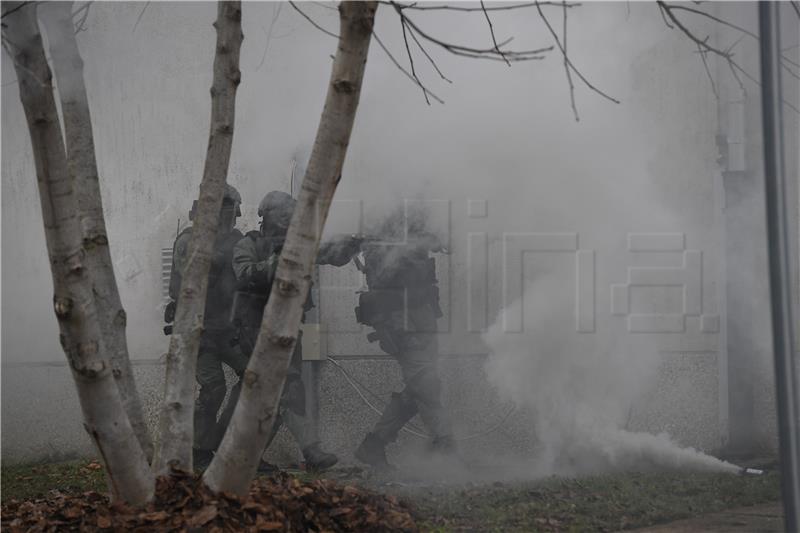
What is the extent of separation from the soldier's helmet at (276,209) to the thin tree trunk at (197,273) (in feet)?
5.25

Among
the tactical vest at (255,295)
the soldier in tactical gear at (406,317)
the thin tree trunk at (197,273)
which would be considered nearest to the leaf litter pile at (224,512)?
the thin tree trunk at (197,273)

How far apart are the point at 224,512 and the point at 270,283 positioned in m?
2.21

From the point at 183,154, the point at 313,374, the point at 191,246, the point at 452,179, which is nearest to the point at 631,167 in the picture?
the point at 452,179

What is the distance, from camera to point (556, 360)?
5.65m

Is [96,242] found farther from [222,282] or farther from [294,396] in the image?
[294,396]

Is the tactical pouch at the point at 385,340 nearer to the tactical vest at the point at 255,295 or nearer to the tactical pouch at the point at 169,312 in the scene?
the tactical vest at the point at 255,295

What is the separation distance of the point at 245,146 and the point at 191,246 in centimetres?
190

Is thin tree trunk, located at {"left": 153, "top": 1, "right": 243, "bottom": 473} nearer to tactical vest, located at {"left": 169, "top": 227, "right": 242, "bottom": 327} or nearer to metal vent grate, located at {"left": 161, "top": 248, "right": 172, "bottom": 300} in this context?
tactical vest, located at {"left": 169, "top": 227, "right": 242, "bottom": 327}

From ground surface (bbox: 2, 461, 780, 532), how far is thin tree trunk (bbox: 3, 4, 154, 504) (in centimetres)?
154

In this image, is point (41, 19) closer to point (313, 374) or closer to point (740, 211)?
point (313, 374)

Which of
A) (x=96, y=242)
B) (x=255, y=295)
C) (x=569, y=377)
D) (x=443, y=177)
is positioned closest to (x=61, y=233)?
(x=96, y=242)

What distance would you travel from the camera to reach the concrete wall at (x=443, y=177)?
5.01m

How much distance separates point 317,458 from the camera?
16.8 feet

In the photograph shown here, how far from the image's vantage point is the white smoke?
5.46m
